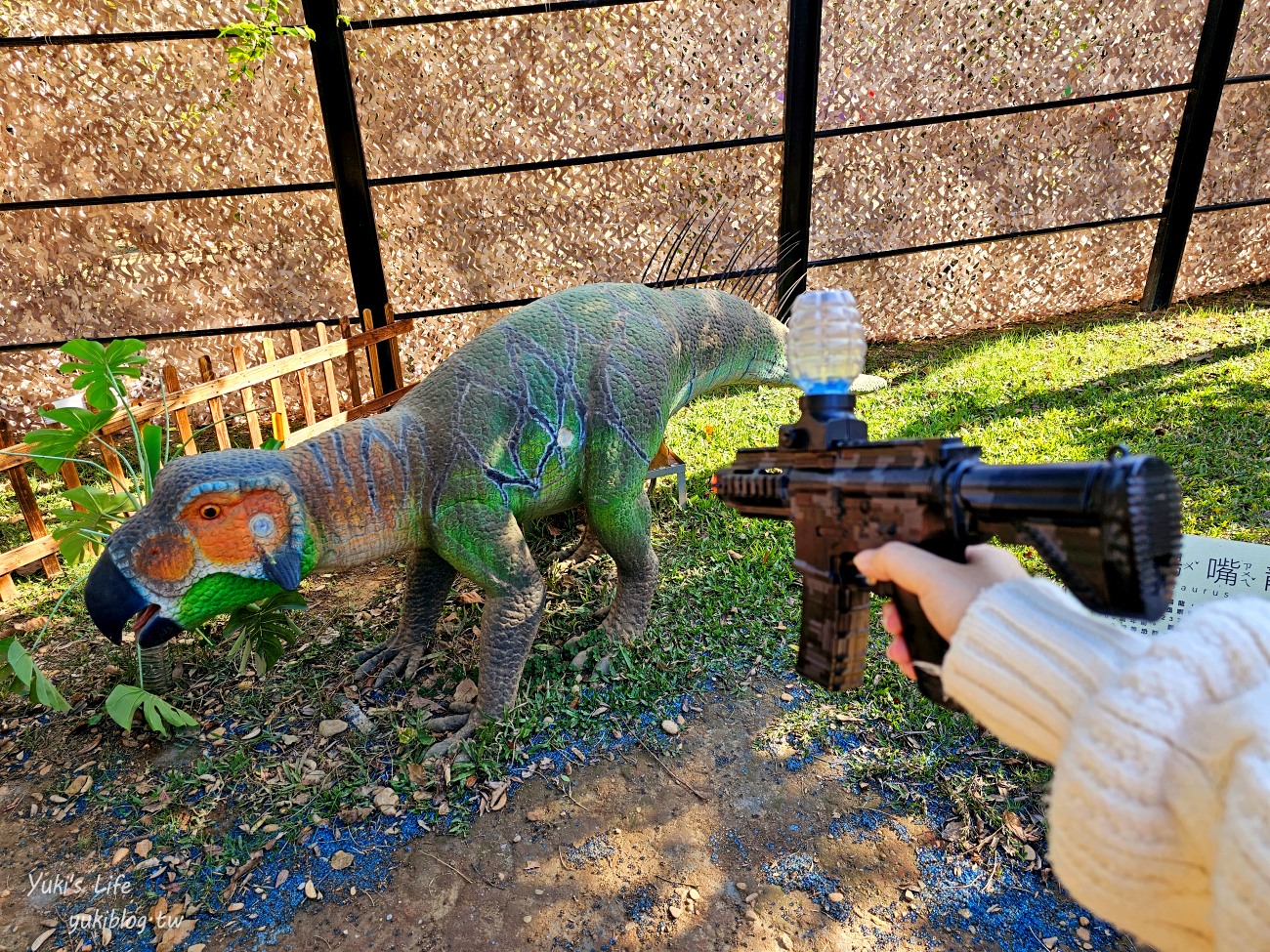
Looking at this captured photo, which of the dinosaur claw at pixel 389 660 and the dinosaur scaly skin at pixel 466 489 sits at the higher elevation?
the dinosaur scaly skin at pixel 466 489

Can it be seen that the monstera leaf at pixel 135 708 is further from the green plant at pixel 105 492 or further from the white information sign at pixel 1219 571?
the white information sign at pixel 1219 571

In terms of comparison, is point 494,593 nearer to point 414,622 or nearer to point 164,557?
point 414,622

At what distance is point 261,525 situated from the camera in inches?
95.6

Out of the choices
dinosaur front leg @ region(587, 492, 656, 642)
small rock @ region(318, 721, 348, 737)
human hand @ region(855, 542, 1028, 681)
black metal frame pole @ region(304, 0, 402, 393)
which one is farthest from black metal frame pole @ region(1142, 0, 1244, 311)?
small rock @ region(318, 721, 348, 737)

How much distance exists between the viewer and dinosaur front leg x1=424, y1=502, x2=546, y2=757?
107 inches

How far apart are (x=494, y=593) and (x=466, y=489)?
437 millimetres

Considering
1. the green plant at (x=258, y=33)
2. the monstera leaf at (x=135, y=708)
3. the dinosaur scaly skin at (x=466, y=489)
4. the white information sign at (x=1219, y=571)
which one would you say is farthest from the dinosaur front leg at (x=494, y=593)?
the green plant at (x=258, y=33)

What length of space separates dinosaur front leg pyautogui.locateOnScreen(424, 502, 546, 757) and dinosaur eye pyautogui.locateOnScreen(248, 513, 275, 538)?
55cm

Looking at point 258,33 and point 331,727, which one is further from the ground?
point 258,33

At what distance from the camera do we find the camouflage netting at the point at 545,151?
527cm

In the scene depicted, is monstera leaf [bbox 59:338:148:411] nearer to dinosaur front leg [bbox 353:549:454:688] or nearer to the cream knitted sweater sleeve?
dinosaur front leg [bbox 353:549:454:688]

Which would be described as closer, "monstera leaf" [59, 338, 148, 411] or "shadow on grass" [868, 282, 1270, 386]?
"monstera leaf" [59, 338, 148, 411]

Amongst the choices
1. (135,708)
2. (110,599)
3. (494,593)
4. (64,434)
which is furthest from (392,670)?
(64,434)

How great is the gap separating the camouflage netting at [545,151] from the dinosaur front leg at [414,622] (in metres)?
3.23
